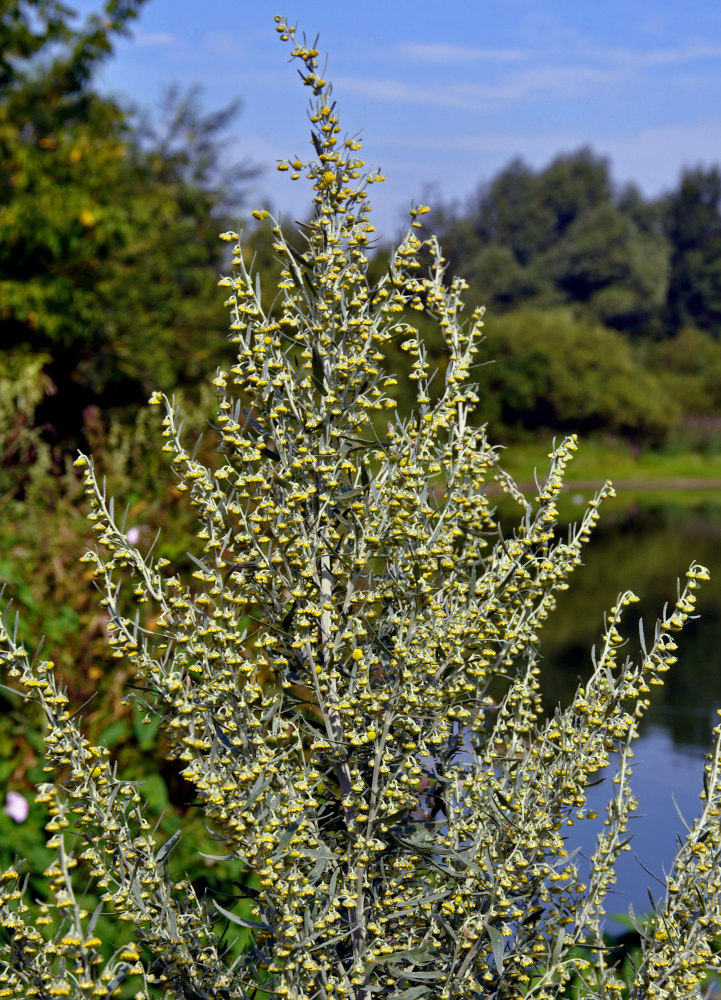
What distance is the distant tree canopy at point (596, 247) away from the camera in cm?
5906

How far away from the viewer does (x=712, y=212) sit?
67688 millimetres

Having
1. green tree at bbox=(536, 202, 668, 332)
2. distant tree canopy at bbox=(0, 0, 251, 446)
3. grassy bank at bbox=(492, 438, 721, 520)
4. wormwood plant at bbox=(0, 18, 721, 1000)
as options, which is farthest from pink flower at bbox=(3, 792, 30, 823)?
green tree at bbox=(536, 202, 668, 332)

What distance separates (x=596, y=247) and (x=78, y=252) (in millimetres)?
55245

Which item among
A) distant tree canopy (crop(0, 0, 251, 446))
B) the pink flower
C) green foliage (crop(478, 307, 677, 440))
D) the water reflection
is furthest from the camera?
green foliage (crop(478, 307, 677, 440))

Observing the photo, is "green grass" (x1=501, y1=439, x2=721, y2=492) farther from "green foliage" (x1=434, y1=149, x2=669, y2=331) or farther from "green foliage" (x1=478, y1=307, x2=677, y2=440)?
"green foliage" (x1=434, y1=149, x2=669, y2=331)

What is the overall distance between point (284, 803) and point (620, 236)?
64075mm

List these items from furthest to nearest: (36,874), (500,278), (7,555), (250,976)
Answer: (500,278)
(7,555)
(36,874)
(250,976)

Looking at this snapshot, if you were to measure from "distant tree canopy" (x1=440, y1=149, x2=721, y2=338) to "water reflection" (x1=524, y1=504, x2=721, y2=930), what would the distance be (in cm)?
4319

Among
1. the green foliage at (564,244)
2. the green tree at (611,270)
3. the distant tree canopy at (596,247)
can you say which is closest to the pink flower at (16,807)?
the distant tree canopy at (596,247)

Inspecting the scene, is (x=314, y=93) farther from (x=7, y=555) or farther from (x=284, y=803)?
(x=7, y=555)

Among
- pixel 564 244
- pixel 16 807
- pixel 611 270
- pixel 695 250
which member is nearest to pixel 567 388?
pixel 16 807

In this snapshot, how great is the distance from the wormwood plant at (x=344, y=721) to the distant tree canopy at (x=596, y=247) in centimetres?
5166

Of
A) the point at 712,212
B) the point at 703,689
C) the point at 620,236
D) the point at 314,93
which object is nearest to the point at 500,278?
the point at 620,236

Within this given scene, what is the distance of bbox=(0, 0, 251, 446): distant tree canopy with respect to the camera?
10219 millimetres
